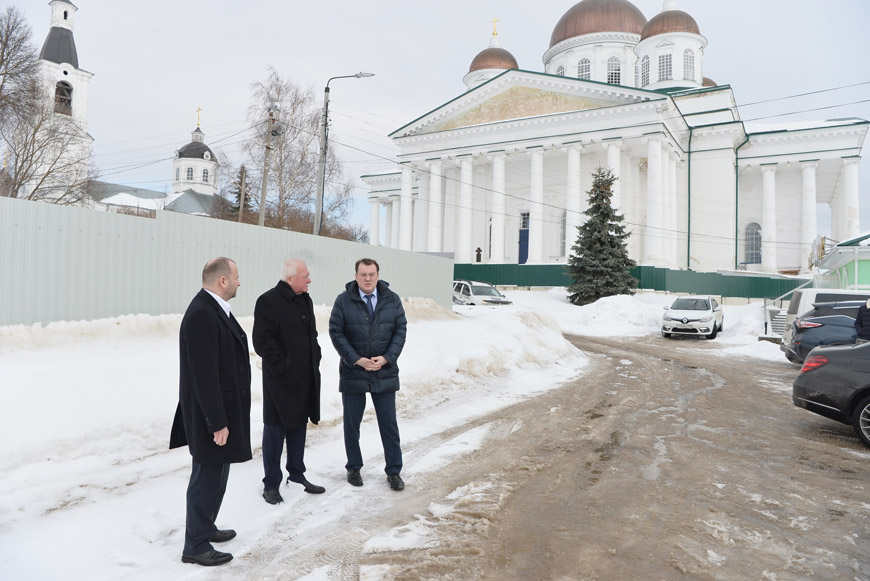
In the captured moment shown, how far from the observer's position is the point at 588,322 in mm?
25078

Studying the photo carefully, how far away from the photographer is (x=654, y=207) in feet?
115

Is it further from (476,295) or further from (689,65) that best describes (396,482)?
(689,65)

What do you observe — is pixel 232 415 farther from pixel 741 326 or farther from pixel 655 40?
pixel 655 40

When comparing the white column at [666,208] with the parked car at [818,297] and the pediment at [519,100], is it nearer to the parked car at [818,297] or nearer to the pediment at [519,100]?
the pediment at [519,100]

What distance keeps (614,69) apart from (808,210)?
18658mm

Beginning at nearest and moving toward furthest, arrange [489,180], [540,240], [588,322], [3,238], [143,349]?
[3,238] < [143,349] < [588,322] < [540,240] < [489,180]

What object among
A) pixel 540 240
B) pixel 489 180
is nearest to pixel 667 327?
→ pixel 540 240

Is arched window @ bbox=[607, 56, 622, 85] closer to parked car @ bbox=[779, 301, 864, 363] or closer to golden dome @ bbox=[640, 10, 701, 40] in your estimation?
golden dome @ bbox=[640, 10, 701, 40]

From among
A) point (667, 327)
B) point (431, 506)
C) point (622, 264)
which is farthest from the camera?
point (622, 264)

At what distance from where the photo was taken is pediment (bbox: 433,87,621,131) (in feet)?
120

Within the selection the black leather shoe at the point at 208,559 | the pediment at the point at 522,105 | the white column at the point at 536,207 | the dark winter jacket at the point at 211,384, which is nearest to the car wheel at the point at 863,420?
the dark winter jacket at the point at 211,384

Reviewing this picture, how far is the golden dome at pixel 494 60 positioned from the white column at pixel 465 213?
1553cm

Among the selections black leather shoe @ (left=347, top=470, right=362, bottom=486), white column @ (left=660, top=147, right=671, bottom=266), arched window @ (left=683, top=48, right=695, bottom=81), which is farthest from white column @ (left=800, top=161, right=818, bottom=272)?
black leather shoe @ (left=347, top=470, right=362, bottom=486)

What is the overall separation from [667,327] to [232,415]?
2028cm
